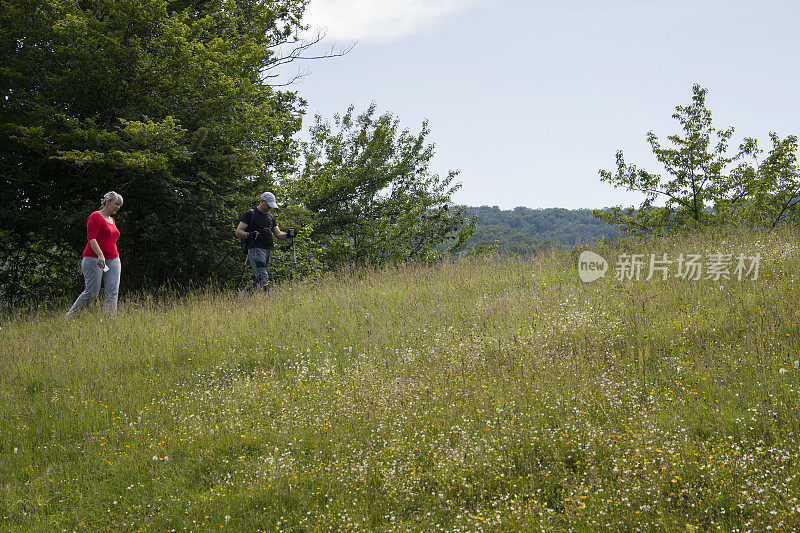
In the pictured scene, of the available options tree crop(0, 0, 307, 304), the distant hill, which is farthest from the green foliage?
tree crop(0, 0, 307, 304)

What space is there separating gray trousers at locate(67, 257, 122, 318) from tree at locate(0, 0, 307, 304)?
240 cm

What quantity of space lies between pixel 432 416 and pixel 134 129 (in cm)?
885

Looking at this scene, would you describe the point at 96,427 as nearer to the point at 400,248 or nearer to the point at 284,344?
the point at 284,344

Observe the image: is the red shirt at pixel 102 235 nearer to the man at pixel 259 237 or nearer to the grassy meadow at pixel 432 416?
the grassy meadow at pixel 432 416

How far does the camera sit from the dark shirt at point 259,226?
10.5 metres

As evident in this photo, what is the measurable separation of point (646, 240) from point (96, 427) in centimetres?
1019

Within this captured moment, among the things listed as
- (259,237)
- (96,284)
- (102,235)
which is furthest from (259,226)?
(96,284)

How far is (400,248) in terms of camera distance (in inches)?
899

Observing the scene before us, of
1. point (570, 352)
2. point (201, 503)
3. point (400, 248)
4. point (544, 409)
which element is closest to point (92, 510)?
point (201, 503)

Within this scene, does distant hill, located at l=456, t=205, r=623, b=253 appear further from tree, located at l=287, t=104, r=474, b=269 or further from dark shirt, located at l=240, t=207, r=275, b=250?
dark shirt, located at l=240, t=207, r=275, b=250

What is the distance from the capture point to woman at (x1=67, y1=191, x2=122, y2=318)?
30.1 feet

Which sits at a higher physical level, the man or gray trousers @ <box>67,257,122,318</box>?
the man

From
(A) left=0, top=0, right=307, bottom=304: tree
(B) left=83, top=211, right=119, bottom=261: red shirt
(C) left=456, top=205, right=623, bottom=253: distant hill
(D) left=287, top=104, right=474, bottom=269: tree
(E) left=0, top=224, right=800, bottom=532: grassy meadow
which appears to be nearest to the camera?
(E) left=0, top=224, right=800, bottom=532: grassy meadow

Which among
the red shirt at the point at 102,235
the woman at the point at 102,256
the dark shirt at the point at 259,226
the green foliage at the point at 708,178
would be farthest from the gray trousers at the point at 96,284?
the green foliage at the point at 708,178
